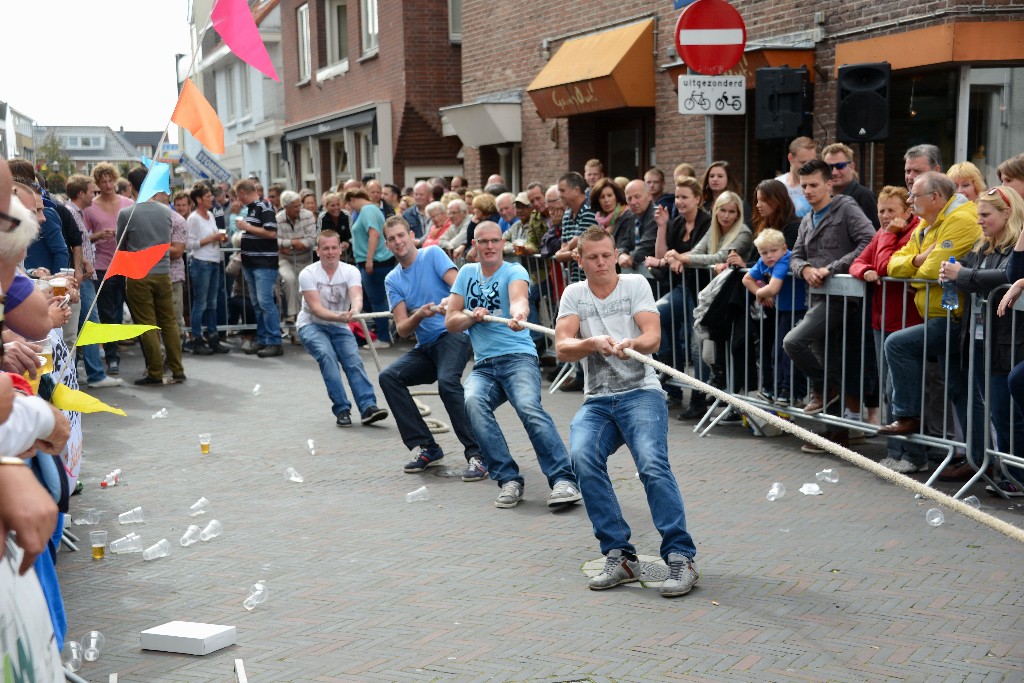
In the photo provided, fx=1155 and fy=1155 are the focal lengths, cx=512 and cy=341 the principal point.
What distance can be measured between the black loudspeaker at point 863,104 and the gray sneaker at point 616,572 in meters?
5.88

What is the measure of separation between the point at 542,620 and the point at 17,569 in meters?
2.78

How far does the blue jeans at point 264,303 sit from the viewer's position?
14.5 meters

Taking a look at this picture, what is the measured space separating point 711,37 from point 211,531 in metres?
6.47

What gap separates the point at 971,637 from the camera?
15.3ft

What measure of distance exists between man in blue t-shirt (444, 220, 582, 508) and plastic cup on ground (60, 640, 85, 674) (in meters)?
2.90

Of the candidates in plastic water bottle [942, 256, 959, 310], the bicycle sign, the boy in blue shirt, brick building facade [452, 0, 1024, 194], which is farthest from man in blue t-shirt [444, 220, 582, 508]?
brick building facade [452, 0, 1024, 194]

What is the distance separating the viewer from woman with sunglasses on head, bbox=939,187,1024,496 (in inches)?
257

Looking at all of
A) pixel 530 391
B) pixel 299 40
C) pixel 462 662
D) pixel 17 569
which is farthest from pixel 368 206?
pixel 299 40

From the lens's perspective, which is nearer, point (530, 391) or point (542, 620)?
point (542, 620)

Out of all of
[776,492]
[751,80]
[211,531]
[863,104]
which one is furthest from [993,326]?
[751,80]

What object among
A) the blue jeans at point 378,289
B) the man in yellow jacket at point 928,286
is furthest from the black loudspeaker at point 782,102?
the blue jeans at point 378,289

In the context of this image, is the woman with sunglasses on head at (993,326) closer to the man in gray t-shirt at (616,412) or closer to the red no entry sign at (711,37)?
the man in gray t-shirt at (616,412)

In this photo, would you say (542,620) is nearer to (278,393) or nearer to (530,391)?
(530,391)

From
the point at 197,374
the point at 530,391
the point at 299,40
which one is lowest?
the point at 197,374
